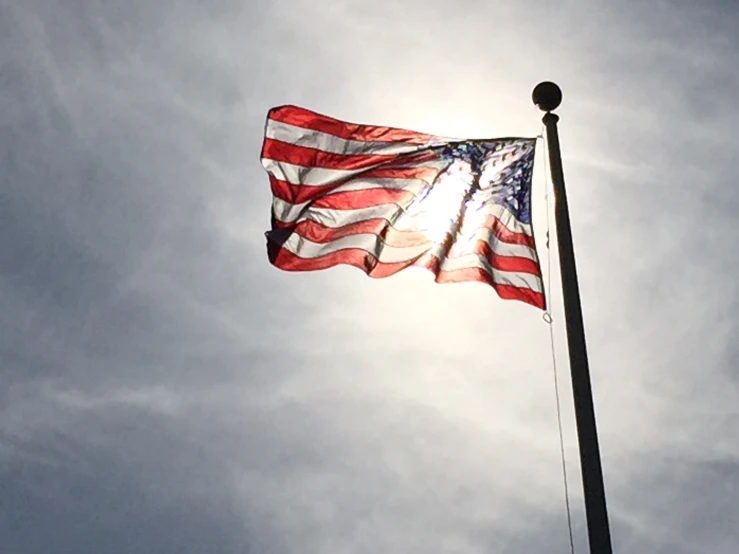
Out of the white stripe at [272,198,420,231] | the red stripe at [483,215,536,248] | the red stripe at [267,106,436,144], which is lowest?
the red stripe at [483,215,536,248]

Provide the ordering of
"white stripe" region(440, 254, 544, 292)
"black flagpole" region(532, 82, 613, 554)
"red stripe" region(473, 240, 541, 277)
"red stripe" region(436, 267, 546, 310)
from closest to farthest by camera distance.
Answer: "black flagpole" region(532, 82, 613, 554) → "red stripe" region(436, 267, 546, 310) → "white stripe" region(440, 254, 544, 292) → "red stripe" region(473, 240, 541, 277)

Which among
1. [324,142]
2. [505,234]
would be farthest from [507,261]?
[324,142]

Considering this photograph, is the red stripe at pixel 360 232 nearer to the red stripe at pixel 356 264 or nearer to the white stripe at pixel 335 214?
the white stripe at pixel 335 214

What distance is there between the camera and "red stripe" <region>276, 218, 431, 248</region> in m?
16.5

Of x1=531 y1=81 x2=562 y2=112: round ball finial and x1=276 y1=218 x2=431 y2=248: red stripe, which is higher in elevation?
x1=276 y1=218 x2=431 y2=248: red stripe

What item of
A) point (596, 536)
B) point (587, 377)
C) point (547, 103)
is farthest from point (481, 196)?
point (596, 536)

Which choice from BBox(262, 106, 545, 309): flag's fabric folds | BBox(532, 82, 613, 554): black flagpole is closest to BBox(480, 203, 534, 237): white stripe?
BBox(262, 106, 545, 309): flag's fabric folds

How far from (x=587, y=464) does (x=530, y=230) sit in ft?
17.9

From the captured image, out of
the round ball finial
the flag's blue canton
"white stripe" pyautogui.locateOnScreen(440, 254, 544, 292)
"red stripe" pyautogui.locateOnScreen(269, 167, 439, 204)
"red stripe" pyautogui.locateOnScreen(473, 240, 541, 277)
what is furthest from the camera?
"red stripe" pyautogui.locateOnScreen(269, 167, 439, 204)

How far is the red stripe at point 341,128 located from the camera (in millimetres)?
16688

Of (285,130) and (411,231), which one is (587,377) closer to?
(411,231)

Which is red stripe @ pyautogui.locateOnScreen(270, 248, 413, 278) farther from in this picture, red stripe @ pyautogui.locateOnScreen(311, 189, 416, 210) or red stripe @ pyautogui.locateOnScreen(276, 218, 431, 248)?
red stripe @ pyautogui.locateOnScreen(311, 189, 416, 210)

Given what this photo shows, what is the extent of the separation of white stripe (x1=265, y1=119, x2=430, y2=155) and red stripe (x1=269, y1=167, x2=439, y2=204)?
0.29 m

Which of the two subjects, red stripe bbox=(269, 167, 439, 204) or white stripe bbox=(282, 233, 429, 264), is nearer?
white stripe bbox=(282, 233, 429, 264)
